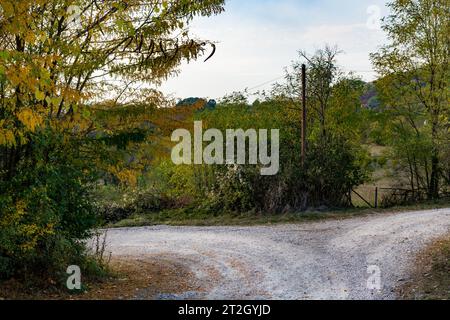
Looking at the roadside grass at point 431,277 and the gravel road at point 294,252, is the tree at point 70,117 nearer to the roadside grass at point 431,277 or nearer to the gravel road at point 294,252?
the gravel road at point 294,252

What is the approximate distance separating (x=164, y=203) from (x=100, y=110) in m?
12.7

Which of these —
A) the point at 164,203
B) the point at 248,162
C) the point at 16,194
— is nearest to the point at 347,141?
the point at 248,162

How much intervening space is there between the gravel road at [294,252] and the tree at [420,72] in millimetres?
6071

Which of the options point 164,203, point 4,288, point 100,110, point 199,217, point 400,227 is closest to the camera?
point 4,288

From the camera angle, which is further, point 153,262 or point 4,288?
point 153,262

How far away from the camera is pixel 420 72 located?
21.8 m

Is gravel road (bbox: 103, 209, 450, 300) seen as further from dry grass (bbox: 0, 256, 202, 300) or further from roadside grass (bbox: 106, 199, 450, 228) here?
roadside grass (bbox: 106, 199, 450, 228)

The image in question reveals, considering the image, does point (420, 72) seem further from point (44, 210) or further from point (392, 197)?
point (44, 210)

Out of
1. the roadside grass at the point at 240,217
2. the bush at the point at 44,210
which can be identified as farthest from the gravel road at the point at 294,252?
the bush at the point at 44,210

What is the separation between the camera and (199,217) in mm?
19453

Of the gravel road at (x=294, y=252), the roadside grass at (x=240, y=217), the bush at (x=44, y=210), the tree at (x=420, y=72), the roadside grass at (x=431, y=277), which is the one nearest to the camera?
the bush at (x=44, y=210)

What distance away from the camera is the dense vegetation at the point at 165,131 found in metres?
7.96
